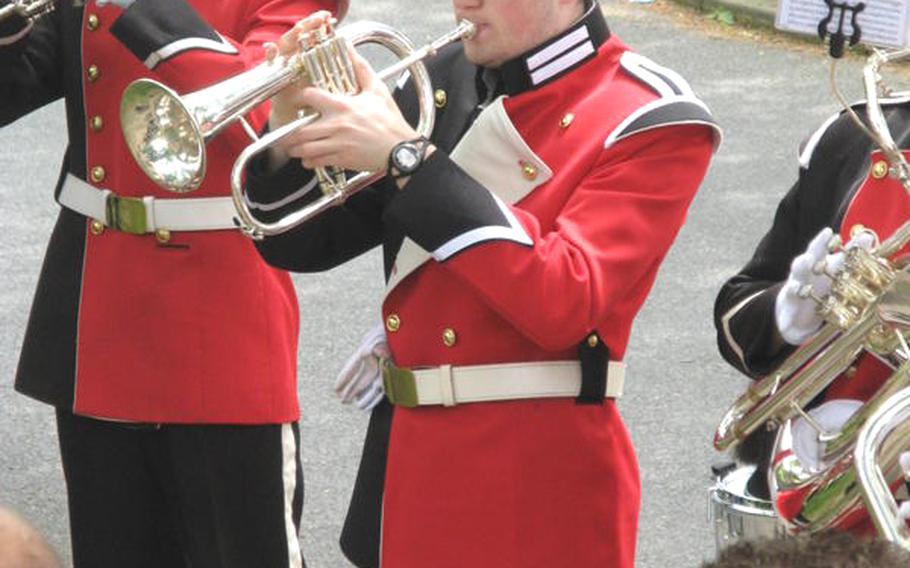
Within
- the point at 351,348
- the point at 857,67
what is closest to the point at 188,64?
the point at 351,348

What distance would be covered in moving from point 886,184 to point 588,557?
0.72 meters

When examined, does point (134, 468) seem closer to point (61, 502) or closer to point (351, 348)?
point (61, 502)

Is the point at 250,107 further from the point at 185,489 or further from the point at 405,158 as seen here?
the point at 185,489

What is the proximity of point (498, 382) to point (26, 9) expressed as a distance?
1.08 m

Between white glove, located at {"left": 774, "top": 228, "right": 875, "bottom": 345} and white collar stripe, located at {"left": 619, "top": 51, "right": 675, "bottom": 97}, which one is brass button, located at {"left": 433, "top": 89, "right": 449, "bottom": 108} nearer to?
white collar stripe, located at {"left": 619, "top": 51, "right": 675, "bottom": 97}

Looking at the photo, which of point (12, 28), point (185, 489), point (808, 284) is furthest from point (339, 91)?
point (185, 489)

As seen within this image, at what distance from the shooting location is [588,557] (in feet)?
10.6

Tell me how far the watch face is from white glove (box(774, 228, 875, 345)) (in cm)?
56

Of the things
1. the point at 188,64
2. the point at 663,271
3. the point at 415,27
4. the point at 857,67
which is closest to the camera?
the point at 188,64

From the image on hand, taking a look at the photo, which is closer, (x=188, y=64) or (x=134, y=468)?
(x=188, y=64)

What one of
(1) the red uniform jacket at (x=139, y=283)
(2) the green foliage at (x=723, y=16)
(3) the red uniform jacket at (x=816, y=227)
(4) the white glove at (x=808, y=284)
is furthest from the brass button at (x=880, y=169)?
(2) the green foliage at (x=723, y=16)

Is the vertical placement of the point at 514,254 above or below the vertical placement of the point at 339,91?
below

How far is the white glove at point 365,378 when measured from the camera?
335 cm

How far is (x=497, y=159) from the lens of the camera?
313cm
